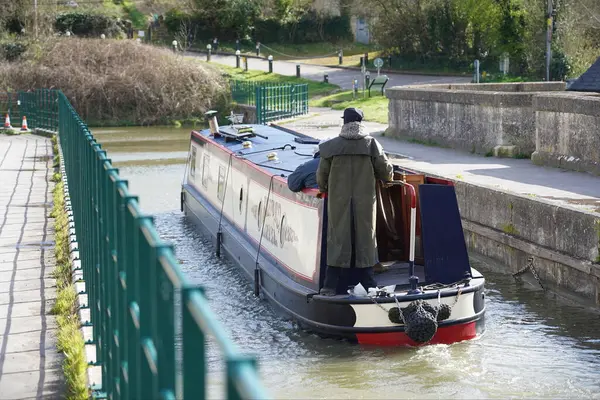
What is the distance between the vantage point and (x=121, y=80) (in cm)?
3841

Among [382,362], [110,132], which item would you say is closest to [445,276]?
[382,362]

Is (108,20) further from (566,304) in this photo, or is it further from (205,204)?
(566,304)

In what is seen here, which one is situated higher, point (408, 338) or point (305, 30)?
point (305, 30)

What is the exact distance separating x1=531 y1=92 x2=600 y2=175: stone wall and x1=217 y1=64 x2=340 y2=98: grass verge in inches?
943

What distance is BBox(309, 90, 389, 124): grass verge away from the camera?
101ft

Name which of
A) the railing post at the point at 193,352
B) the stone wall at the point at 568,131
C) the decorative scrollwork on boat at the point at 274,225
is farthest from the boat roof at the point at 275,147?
the railing post at the point at 193,352

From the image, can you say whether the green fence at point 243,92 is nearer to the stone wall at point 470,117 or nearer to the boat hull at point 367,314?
the stone wall at point 470,117

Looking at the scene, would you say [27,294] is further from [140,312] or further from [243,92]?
[243,92]

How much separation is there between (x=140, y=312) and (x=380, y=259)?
7.19m

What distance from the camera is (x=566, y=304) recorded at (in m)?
11.9

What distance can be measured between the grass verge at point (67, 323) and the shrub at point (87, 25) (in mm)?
41547

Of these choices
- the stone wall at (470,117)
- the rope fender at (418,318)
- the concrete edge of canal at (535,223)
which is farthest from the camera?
the stone wall at (470,117)

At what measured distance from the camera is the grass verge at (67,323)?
19.4 feet

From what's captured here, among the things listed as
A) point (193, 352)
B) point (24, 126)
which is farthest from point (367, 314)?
point (24, 126)
